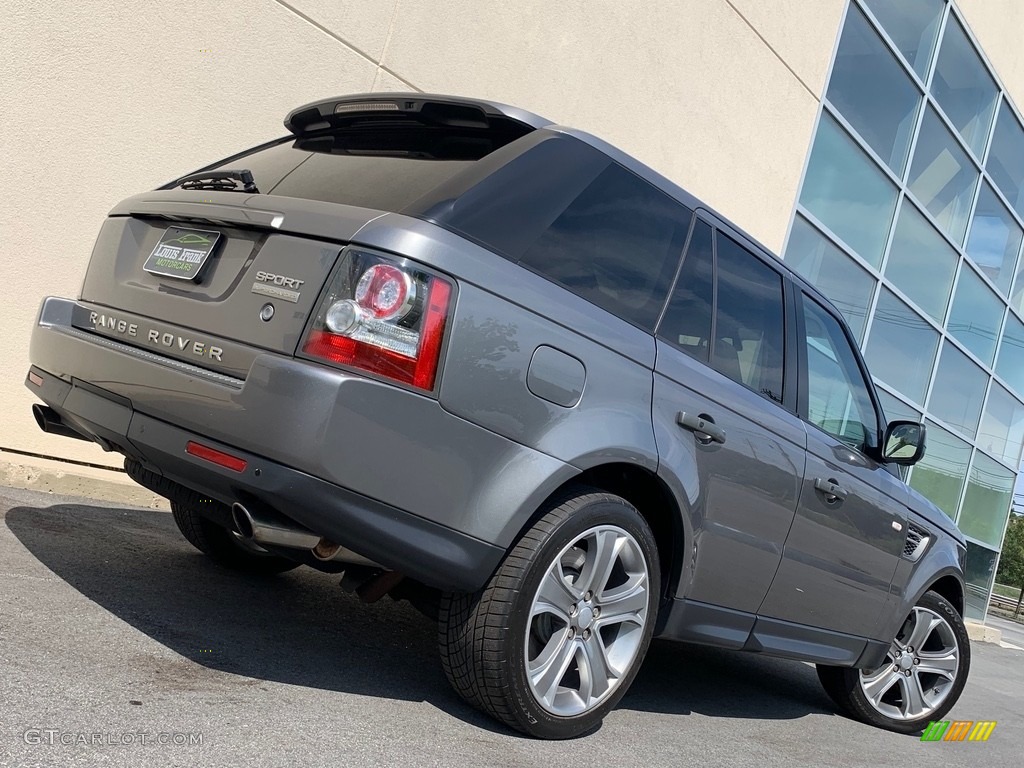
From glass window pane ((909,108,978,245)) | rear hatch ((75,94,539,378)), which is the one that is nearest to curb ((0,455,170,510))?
rear hatch ((75,94,539,378))

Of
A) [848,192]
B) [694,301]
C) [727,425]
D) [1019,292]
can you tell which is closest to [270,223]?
[694,301]

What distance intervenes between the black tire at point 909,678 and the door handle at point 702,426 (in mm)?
2121

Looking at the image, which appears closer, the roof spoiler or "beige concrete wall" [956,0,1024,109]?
the roof spoiler

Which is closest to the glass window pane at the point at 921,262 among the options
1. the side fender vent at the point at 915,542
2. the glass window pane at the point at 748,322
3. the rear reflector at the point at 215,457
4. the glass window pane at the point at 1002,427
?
the glass window pane at the point at 1002,427

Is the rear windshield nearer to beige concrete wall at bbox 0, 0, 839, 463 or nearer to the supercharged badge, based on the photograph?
the supercharged badge

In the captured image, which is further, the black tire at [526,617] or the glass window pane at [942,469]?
the glass window pane at [942,469]

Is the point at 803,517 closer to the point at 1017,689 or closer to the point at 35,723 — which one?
the point at 35,723

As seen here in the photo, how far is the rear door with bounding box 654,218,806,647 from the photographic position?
10.5 feet

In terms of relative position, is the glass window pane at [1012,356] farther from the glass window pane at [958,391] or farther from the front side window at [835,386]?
the front side window at [835,386]

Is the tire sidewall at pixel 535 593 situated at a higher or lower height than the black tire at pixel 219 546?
higher

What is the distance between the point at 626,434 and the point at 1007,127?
13835 millimetres

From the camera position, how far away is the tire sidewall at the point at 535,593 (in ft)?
8.95

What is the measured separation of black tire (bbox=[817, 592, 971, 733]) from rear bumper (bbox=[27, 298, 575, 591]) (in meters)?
2.83

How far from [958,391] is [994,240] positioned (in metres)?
2.38
